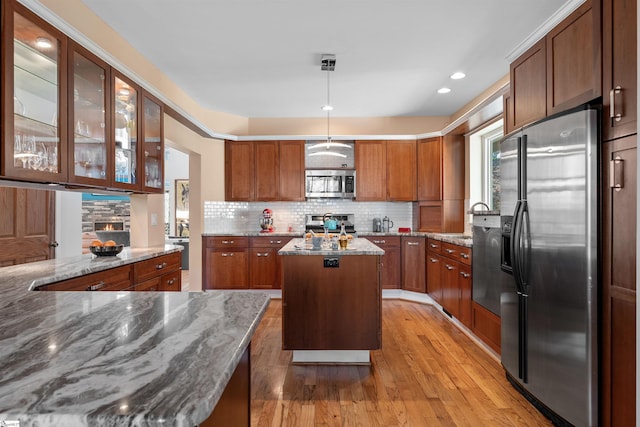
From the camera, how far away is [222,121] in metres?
5.54

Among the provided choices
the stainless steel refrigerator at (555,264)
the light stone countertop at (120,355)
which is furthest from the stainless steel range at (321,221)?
the light stone countertop at (120,355)

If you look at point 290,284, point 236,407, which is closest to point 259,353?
point 290,284

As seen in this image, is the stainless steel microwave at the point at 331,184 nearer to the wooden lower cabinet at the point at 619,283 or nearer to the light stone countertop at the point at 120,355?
the wooden lower cabinet at the point at 619,283

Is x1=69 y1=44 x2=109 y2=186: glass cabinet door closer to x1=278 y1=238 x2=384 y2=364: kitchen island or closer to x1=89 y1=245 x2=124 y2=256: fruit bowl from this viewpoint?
x1=89 y1=245 x2=124 y2=256: fruit bowl

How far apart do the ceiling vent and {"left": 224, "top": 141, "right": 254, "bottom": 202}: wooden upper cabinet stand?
7.12 feet

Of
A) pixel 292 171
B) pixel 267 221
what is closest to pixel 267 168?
pixel 292 171

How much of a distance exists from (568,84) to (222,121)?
177 inches

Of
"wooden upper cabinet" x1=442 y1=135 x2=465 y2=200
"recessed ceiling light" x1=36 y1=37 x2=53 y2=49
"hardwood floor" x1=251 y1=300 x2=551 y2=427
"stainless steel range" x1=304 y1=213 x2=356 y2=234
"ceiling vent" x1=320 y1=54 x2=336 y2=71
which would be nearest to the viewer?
"recessed ceiling light" x1=36 y1=37 x2=53 y2=49

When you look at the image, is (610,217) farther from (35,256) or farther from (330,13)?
(35,256)

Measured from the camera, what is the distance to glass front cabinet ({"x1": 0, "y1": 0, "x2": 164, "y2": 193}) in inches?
74.0

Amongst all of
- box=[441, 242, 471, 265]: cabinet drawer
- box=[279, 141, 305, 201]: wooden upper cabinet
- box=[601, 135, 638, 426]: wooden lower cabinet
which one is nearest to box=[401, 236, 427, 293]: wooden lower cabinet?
box=[441, 242, 471, 265]: cabinet drawer

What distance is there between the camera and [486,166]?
4895 mm

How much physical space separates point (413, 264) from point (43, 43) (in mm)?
4533

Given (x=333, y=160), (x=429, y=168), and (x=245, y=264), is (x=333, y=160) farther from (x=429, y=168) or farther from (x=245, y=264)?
(x=245, y=264)
